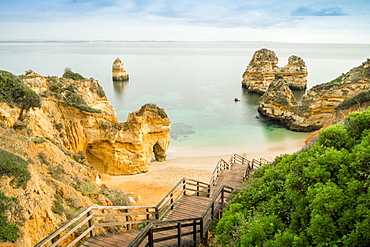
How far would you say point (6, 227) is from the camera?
6699mm

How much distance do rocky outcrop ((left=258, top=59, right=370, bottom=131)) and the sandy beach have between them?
4.16 meters

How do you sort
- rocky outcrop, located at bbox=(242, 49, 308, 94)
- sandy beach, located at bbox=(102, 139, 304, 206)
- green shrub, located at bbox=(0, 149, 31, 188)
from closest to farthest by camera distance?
green shrub, located at bbox=(0, 149, 31, 188) < sandy beach, located at bbox=(102, 139, 304, 206) < rocky outcrop, located at bbox=(242, 49, 308, 94)

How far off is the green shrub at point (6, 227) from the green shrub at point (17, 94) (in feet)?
34.5

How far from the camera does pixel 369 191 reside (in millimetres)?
4168

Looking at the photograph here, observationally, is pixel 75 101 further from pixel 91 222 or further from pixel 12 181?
pixel 91 222

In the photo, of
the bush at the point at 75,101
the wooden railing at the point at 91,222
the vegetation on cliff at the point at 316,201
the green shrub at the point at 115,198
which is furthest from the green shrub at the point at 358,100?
the bush at the point at 75,101

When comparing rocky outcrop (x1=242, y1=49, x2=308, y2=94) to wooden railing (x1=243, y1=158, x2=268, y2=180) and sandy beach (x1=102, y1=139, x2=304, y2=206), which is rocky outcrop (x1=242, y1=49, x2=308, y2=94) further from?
wooden railing (x1=243, y1=158, x2=268, y2=180)

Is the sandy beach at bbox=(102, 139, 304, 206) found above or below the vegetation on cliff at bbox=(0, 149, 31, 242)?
below

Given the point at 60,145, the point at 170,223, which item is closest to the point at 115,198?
the point at 60,145

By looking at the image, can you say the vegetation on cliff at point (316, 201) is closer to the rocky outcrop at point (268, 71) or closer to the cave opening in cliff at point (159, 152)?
the cave opening in cliff at point (159, 152)

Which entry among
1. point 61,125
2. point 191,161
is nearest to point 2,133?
point 61,125

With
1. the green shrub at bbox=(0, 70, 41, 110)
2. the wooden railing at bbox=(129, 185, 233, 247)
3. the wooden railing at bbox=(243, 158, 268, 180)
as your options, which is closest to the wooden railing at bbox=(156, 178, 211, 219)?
the wooden railing at bbox=(129, 185, 233, 247)

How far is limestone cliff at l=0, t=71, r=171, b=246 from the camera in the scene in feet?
26.1

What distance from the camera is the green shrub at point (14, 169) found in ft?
26.1
